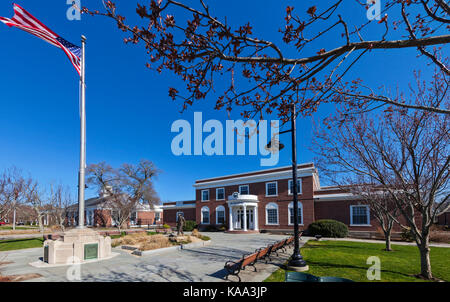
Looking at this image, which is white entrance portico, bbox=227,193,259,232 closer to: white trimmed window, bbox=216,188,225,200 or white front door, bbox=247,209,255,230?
white front door, bbox=247,209,255,230

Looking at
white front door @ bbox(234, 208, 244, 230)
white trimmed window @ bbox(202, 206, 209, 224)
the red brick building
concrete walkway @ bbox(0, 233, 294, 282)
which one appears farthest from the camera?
white trimmed window @ bbox(202, 206, 209, 224)

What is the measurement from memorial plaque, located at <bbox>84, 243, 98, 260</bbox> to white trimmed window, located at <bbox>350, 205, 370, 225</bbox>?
23.2 m

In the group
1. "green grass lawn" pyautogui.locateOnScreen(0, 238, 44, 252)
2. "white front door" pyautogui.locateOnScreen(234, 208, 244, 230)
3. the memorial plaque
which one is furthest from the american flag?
"white front door" pyautogui.locateOnScreen(234, 208, 244, 230)

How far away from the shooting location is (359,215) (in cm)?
2420

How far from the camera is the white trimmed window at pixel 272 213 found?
29812 millimetres

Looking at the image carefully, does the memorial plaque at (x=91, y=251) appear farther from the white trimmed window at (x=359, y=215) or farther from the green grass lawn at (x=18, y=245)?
the white trimmed window at (x=359, y=215)

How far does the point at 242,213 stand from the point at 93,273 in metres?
24.9

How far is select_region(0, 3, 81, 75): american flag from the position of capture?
9.13 metres

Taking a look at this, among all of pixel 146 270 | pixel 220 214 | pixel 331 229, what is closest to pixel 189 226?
pixel 220 214

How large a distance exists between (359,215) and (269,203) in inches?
396

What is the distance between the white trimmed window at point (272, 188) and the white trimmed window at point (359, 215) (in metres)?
8.71

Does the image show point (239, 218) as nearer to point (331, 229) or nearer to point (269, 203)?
point (269, 203)

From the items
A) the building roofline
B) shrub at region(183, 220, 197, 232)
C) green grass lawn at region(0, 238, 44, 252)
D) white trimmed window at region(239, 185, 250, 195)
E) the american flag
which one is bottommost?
shrub at region(183, 220, 197, 232)
